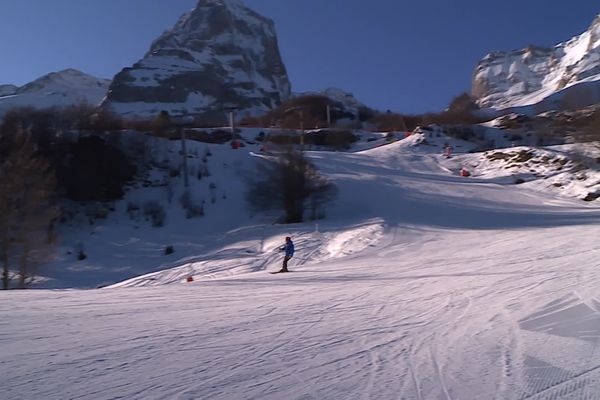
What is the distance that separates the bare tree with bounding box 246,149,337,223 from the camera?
27469mm

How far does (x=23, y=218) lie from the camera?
1997cm

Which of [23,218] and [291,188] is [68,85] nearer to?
[291,188]

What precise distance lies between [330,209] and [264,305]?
797 inches

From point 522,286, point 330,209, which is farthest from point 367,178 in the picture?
point 522,286

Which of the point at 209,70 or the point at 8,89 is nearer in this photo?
the point at 209,70

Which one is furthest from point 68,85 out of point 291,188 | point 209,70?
point 291,188

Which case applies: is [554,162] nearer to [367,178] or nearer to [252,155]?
[367,178]

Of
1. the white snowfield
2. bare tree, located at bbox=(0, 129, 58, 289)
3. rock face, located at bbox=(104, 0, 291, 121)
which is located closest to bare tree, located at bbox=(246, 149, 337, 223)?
bare tree, located at bbox=(0, 129, 58, 289)

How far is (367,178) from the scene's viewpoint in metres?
35.1

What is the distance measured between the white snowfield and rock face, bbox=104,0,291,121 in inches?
3892

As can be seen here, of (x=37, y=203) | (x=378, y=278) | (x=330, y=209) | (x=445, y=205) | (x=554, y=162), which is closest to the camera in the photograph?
(x=378, y=278)

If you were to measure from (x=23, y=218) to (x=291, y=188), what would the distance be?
41.6 feet

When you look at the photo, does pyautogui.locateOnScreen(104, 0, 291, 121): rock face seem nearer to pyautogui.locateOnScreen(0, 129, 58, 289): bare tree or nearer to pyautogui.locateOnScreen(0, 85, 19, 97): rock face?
pyautogui.locateOnScreen(0, 85, 19, 97): rock face

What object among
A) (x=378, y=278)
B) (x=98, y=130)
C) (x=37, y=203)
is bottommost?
(x=378, y=278)
